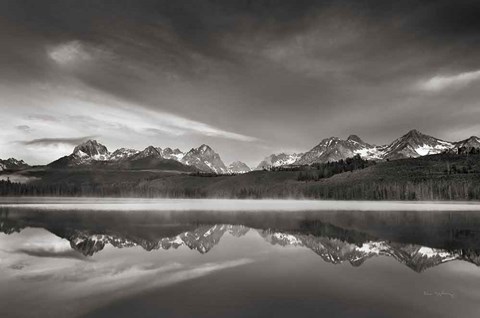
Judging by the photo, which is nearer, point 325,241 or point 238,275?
point 238,275

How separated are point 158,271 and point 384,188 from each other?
7040 inches

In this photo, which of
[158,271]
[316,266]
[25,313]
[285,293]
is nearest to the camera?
[25,313]

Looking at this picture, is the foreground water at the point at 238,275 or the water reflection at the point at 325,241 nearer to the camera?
the foreground water at the point at 238,275

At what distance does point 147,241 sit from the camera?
35.9 meters

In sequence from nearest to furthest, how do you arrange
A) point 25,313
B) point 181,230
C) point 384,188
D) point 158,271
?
point 25,313 → point 158,271 → point 181,230 → point 384,188

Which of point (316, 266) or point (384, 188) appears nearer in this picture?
point (316, 266)

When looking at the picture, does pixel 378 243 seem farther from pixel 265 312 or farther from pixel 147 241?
pixel 265 312

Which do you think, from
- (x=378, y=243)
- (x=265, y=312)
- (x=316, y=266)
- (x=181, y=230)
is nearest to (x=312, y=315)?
(x=265, y=312)

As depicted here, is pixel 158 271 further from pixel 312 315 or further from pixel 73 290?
pixel 312 315

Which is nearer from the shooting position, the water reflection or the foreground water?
the foreground water

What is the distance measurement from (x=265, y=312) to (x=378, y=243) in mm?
22363

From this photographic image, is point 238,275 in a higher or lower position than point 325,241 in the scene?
lower

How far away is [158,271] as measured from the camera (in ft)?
76.3

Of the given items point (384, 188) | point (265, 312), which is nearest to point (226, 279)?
point (265, 312)
